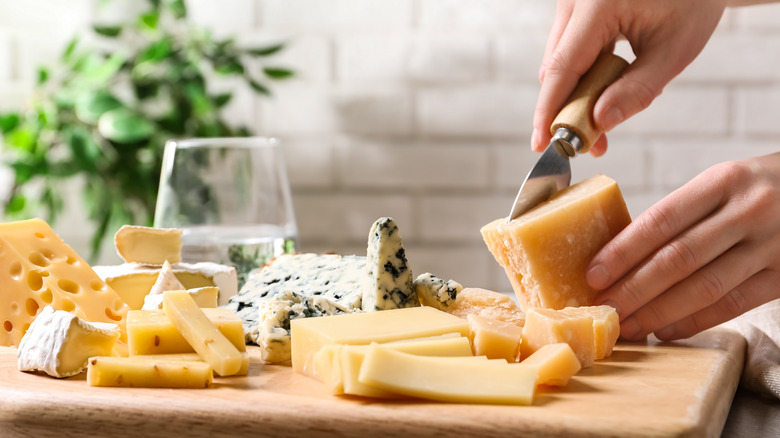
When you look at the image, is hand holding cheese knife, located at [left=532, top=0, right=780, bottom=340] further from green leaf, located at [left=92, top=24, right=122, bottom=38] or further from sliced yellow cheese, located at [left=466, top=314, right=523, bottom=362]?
green leaf, located at [left=92, top=24, right=122, bottom=38]

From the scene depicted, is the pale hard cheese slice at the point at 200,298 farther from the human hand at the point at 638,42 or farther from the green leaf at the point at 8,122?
the green leaf at the point at 8,122

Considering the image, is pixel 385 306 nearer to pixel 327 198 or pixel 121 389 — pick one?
pixel 121 389

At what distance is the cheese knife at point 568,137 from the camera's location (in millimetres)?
997

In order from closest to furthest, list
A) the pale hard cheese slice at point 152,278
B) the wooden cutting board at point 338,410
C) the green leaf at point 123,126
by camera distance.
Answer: the wooden cutting board at point 338,410
the pale hard cheese slice at point 152,278
the green leaf at point 123,126

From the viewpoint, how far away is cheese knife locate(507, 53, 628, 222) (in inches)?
39.2

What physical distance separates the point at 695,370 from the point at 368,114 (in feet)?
4.78

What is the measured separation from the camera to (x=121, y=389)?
752mm

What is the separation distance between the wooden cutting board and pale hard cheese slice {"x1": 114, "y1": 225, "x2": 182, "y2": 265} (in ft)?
1.11

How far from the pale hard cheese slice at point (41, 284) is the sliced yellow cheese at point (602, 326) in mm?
550

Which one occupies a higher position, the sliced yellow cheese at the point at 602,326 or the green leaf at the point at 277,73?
the green leaf at the point at 277,73

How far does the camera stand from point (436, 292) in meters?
0.98

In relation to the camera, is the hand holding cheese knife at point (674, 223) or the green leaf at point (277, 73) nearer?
the hand holding cheese knife at point (674, 223)

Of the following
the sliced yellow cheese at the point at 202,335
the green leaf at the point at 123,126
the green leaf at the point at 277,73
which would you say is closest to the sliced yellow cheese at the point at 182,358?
the sliced yellow cheese at the point at 202,335

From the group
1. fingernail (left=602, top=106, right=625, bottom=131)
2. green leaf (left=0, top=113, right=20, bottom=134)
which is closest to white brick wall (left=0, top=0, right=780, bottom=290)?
green leaf (left=0, top=113, right=20, bottom=134)
